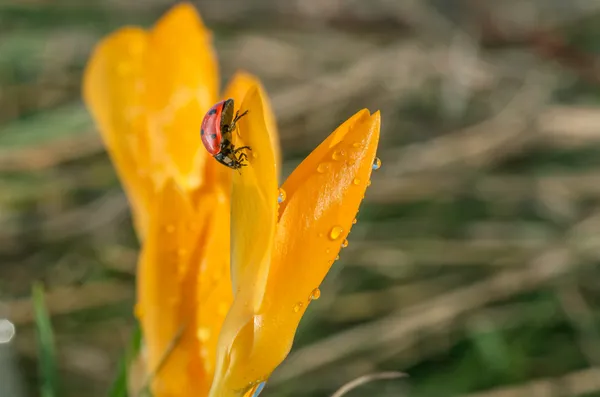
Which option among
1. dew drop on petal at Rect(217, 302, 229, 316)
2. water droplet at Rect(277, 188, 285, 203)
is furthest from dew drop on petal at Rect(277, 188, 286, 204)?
dew drop on petal at Rect(217, 302, 229, 316)

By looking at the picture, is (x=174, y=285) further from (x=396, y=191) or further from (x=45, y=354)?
(x=396, y=191)

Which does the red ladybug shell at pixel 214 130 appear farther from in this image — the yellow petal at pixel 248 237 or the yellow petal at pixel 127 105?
the yellow petal at pixel 127 105

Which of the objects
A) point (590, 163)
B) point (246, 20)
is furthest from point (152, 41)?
point (246, 20)

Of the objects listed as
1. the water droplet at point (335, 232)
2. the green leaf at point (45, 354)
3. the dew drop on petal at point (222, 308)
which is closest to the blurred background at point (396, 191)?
the green leaf at point (45, 354)

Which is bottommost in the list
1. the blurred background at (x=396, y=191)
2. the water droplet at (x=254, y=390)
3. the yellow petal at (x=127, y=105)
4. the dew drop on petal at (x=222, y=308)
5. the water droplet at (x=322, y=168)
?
the blurred background at (x=396, y=191)

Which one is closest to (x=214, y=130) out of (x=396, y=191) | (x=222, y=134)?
(x=222, y=134)

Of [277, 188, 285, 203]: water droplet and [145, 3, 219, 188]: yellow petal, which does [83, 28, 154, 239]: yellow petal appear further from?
[277, 188, 285, 203]: water droplet
